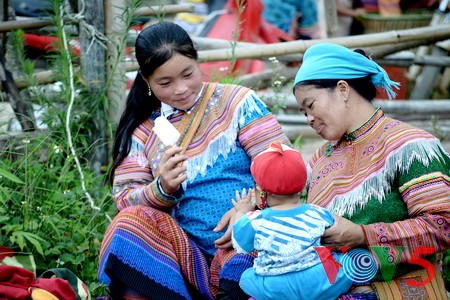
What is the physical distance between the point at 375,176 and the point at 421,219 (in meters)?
0.25

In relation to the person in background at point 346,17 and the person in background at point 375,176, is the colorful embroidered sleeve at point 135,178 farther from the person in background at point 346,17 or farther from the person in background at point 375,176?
the person in background at point 346,17

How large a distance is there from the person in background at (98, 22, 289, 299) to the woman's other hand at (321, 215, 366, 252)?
1.46 ft

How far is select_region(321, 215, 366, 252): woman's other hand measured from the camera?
2.94m

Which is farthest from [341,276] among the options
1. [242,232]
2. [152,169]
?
[152,169]

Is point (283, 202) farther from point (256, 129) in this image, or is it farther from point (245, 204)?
point (256, 129)

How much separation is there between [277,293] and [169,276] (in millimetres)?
585

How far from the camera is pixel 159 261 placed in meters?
3.35

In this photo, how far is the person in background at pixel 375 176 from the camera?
294 cm

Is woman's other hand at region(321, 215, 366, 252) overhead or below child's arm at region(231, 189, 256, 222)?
overhead

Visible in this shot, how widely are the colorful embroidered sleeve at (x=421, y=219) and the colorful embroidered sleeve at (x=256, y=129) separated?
2.40ft

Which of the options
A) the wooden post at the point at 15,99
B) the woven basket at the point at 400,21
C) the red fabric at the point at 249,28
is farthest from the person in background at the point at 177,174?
the woven basket at the point at 400,21

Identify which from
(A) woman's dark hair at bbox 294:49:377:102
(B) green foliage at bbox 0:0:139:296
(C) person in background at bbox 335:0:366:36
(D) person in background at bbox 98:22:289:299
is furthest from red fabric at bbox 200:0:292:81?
(A) woman's dark hair at bbox 294:49:377:102

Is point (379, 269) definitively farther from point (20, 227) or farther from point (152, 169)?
point (20, 227)

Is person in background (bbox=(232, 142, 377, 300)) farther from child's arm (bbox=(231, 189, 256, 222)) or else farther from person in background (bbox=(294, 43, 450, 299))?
child's arm (bbox=(231, 189, 256, 222))
